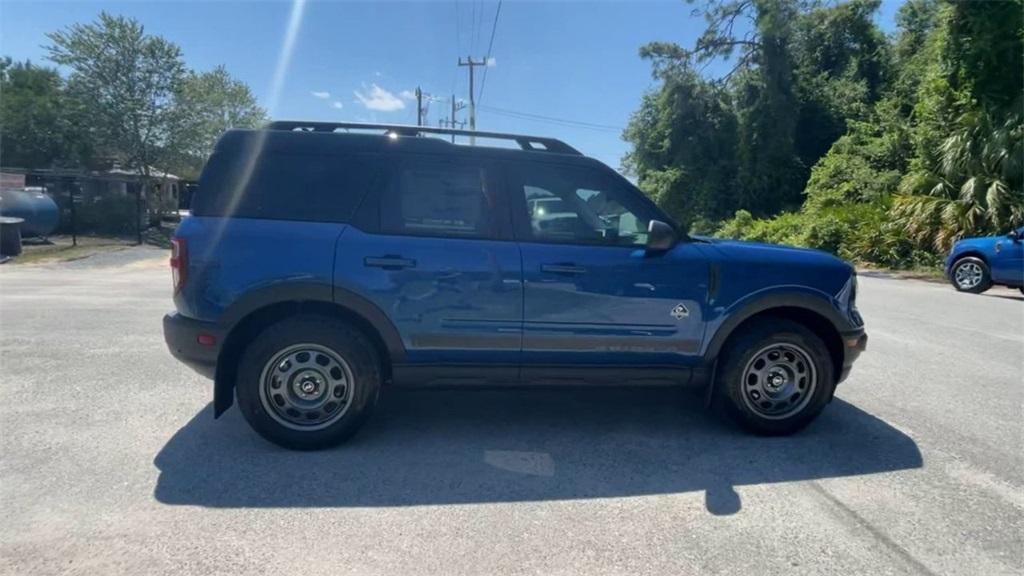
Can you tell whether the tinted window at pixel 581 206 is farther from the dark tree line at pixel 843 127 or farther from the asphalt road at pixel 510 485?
the dark tree line at pixel 843 127

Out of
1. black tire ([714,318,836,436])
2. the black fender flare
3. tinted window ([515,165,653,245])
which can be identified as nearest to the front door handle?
tinted window ([515,165,653,245])

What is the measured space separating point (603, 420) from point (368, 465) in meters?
1.73

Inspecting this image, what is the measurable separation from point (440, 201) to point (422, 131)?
58 cm

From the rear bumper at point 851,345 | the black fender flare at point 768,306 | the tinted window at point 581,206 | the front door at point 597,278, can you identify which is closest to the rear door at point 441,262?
the front door at point 597,278

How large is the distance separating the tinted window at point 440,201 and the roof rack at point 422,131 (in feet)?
1.07

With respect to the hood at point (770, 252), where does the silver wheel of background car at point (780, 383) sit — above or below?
below

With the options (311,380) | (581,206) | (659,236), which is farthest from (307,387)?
(659,236)

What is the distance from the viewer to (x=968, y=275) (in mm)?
12688

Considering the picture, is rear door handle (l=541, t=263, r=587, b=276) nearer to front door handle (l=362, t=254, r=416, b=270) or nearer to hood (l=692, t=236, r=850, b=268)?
front door handle (l=362, t=254, r=416, b=270)

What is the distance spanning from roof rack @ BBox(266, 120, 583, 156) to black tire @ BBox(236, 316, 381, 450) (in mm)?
1338

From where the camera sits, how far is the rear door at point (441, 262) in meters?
3.81

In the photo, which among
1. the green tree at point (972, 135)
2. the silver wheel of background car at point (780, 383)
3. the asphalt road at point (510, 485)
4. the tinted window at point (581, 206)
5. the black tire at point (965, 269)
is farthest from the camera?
the green tree at point (972, 135)

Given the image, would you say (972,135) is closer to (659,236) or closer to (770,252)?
(770,252)

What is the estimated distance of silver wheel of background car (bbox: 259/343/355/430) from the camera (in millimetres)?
3824
